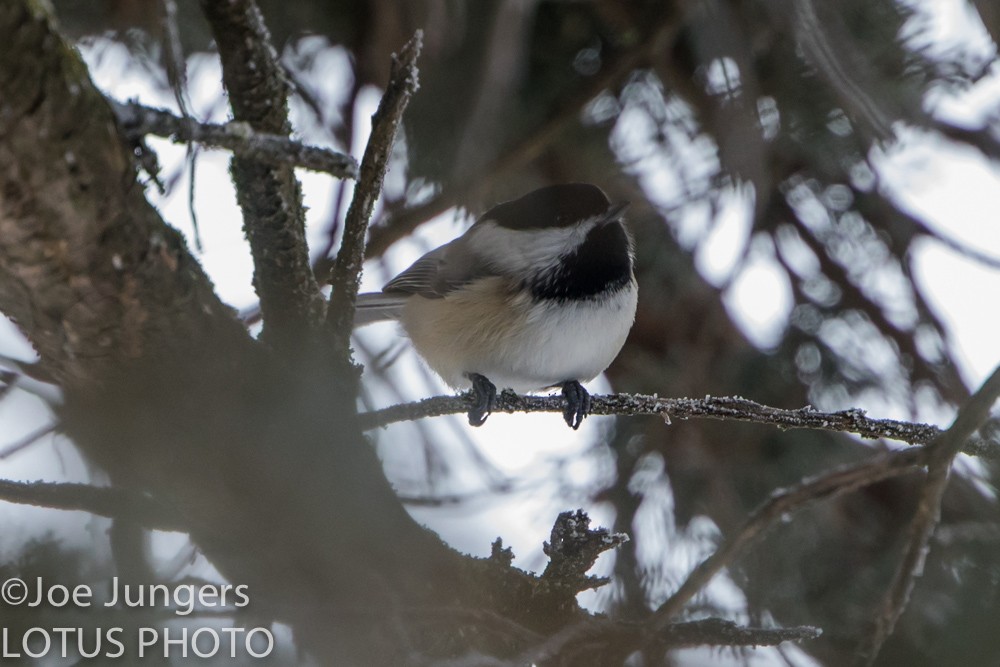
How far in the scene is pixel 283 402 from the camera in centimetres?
133

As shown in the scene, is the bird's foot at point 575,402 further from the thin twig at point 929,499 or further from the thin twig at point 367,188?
the thin twig at point 929,499

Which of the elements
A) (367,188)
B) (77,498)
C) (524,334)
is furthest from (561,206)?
(77,498)

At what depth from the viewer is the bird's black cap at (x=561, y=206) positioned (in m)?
2.04

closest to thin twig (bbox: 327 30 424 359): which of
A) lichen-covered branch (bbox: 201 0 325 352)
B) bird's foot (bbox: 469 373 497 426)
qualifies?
lichen-covered branch (bbox: 201 0 325 352)

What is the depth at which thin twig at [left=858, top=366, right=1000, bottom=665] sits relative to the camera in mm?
1153

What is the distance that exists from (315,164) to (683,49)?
155cm

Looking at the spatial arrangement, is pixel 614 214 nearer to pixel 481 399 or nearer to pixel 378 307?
pixel 481 399

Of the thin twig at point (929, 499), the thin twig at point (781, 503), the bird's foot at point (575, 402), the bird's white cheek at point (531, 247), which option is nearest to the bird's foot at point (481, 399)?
the bird's foot at point (575, 402)

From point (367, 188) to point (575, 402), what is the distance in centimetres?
74

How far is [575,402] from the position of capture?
1921 mm

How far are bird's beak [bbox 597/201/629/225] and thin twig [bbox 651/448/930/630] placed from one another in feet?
2.90

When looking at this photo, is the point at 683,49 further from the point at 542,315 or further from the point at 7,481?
the point at 7,481

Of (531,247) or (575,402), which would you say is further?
(531,247)

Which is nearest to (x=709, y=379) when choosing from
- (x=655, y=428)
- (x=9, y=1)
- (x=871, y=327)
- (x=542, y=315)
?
(x=655, y=428)
